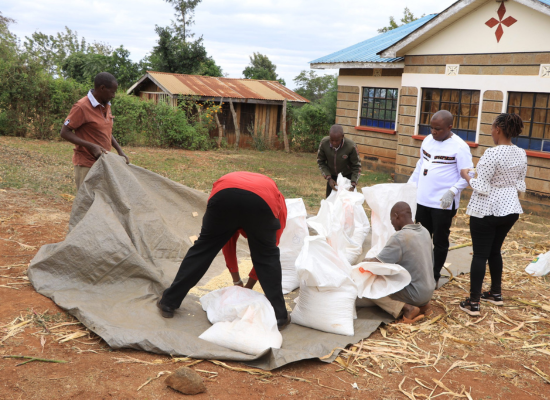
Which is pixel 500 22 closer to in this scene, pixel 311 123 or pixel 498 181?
pixel 498 181

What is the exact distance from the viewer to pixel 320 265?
3.77m

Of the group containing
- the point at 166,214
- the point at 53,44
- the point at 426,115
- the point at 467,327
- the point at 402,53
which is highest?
the point at 53,44

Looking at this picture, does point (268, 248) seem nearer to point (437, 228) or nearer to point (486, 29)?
point (437, 228)

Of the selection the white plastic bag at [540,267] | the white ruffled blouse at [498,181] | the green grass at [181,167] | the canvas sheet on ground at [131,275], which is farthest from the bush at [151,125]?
the white ruffled blouse at [498,181]

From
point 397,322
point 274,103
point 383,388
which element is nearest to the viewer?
point 383,388

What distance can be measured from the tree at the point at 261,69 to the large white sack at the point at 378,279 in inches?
1221

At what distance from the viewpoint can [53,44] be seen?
177 ft

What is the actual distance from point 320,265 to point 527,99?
8.06 metres

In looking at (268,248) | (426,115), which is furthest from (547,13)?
(268,248)

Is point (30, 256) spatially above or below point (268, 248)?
below

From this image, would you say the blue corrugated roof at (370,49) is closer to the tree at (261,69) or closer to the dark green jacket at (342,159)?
the dark green jacket at (342,159)

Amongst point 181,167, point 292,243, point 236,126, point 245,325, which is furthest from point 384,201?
point 236,126

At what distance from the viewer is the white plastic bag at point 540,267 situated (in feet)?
18.1

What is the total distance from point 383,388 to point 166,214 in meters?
3.16
